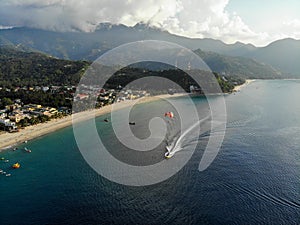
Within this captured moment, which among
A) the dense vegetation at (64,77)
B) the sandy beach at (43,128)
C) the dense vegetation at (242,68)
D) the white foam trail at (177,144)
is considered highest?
the dense vegetation at (242,68)

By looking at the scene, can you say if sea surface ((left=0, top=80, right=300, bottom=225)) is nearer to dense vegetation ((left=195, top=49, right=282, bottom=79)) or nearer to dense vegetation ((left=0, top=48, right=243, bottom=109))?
dense vegetation ((left=0, top=48, right=243, bottom=109))

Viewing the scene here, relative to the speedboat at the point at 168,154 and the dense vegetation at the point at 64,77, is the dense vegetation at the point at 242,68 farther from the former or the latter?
the speedboat at the point at 168,154

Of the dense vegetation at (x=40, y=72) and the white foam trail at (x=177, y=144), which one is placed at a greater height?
the dense vegetation at (x=40, y=72)

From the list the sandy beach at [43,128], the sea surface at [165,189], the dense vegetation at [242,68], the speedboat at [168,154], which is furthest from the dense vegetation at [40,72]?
the dense vegetation at [242,68]

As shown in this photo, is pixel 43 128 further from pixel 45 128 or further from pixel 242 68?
pixel 242 68

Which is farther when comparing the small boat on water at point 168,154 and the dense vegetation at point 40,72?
the dense vegetation at point 40,72

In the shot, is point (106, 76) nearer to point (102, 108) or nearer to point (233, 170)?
point (102, 108)

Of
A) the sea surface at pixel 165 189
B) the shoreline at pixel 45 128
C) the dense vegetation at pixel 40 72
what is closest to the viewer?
the sea surface at pixel 165 189

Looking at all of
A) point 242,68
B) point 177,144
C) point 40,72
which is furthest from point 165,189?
point 242,68
